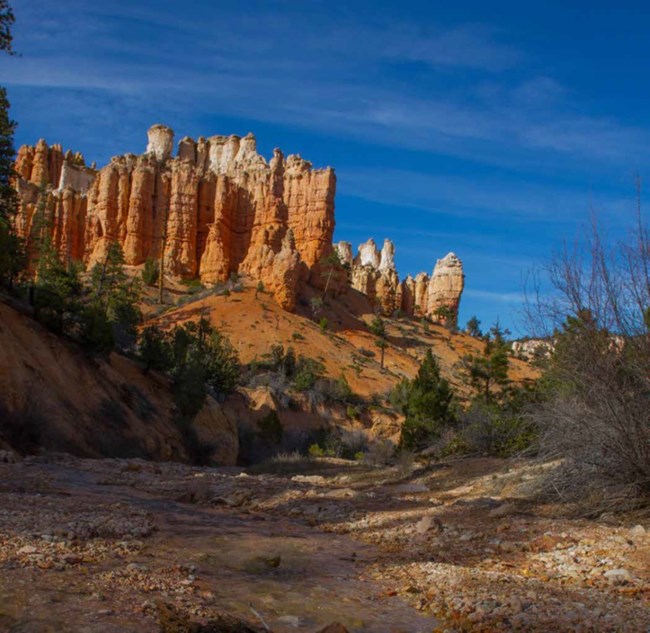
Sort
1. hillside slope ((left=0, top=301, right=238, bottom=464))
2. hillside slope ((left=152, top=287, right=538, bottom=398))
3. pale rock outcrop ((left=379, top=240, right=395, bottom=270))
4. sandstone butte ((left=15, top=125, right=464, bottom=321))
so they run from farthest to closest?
1. pale rock outcrop ((left=379, top=240, right=395, bottom=270))
2. sandstone butte ((left=15, top=125, right=464, bottom=321))
3. hillside slope ((left=152, top=287, right=538, bottom=398))
4. hillside slope ((left=0, top=301, right=238, bottom=464))

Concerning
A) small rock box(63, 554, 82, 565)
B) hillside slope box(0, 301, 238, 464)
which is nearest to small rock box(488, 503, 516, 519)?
small rock box(63, 554, 82, 565)

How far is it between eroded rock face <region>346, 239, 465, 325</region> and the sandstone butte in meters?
12.7

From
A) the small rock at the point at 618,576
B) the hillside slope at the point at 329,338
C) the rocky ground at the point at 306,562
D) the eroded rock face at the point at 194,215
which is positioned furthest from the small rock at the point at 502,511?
the eroded rock face at the point at 194,215

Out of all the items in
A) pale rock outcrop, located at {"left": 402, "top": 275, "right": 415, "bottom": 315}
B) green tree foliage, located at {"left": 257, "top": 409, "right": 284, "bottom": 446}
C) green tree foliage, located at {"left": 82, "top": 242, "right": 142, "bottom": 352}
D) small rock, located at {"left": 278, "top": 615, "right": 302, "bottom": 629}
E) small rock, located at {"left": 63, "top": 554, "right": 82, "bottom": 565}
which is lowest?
green tree foliage, located at {"left": 257, "top": 409, "right": 284, "bottom": 446}

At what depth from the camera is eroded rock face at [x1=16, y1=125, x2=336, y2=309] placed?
6612 cm

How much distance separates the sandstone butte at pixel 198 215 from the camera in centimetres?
6569

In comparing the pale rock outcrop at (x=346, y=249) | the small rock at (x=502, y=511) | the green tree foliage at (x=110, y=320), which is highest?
the pale rock outcrop at (x=346, y=249)

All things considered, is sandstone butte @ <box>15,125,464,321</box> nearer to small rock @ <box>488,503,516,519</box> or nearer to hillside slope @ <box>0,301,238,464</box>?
hillside slope @ <box>0,301,238,464</box>

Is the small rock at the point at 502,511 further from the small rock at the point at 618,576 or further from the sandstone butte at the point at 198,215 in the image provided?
the sandstone butte at the point at 198,215

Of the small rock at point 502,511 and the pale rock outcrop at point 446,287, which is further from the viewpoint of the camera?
the pale rock outcrop at point 446,287

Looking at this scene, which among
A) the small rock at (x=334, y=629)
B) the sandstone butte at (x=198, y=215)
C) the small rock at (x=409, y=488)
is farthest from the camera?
the sandstone butte at (x=198, y=215)

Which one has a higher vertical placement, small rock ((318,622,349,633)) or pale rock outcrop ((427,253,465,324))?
pale rock outcrop ((427,253,465,324))

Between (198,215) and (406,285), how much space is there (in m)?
33.8

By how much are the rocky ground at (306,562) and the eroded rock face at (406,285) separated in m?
69.5
